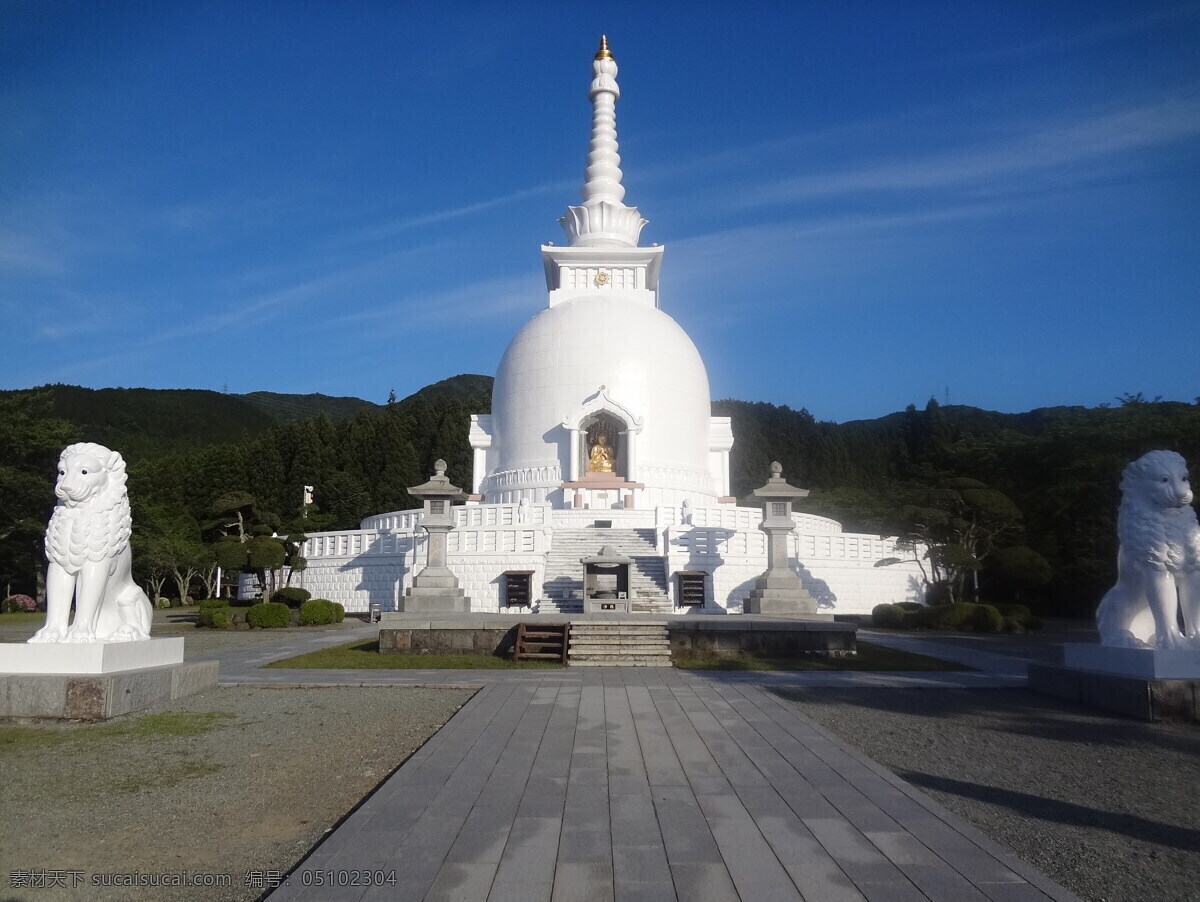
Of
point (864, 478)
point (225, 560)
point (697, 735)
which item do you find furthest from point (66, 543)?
point (864, 478)

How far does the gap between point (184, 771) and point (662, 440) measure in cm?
3183

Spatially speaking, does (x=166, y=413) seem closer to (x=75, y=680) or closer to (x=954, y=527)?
(x=954, y=527)

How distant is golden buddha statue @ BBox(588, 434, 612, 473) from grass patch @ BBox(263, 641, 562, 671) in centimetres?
2095

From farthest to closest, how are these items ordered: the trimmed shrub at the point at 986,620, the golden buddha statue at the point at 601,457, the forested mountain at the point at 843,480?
the golden buddha statue at the point at 601,457, the forested mountain at the point at 843,480, the trimmed shrub at the point at 986,620

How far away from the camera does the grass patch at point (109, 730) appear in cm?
842

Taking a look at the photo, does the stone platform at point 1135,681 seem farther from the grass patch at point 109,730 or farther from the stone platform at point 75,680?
the stone platform at point 75,680

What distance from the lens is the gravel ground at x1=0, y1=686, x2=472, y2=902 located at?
16.8ft

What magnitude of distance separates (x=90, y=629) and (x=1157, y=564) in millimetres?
13044

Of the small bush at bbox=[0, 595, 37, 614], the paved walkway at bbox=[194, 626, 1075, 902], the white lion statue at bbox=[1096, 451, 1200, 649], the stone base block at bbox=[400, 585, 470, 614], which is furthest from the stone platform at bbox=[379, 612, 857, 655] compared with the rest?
the small bush at bbox=[0, 595, 37, 614]

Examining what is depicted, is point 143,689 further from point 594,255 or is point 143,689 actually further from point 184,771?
point 594,255

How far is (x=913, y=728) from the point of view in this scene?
9414 mm

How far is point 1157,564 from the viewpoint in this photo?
10500 mm

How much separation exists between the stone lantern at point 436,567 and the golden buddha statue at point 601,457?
13667 millimetres

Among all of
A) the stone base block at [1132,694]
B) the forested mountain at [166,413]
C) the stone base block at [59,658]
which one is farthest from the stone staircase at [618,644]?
the forested mountain at [166,413]
